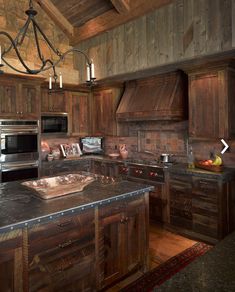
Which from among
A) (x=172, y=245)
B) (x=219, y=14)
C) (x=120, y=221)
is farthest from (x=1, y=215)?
(x=219, y=14)

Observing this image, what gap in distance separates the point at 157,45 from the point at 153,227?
2988 millimetres

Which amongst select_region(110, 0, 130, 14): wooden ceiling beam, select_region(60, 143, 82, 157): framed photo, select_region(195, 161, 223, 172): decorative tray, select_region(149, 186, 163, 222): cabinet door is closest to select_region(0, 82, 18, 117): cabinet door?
select_region(60, 143, 82, 157): framed photo

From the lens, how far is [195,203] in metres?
3.86

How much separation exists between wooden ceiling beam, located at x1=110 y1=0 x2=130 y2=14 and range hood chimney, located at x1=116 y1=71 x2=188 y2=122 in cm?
127

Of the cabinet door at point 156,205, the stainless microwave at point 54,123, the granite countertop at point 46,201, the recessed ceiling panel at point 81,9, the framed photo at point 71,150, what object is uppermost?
the recessed ceiling panel at point 81,9

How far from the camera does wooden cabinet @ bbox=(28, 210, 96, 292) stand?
2.00 meters

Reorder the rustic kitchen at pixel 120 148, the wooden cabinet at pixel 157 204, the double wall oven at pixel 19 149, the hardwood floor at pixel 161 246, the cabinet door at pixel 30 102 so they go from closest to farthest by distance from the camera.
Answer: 1. the rustic kitchen at pixel 120 148
2. the hardwood floor at pixel 161 246
3. the wooden cabinet at pixel 157 204
4. the double wall oven at pixel 19 149
5. the cabinet door at pixel 30 102

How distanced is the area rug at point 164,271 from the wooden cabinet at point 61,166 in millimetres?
2719

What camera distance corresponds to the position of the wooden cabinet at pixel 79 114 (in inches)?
234

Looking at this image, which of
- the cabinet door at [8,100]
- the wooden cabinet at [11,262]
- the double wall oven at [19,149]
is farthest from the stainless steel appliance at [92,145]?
the wooden cabinet at [11,262]

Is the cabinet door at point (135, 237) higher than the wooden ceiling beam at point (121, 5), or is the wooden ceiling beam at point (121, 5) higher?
the wooden ceiling beam at point (121, 5)

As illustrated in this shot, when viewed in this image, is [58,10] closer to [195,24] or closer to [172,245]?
[195,24]

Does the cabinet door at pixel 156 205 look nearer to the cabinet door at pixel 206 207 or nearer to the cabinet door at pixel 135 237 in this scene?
the cabinet door at pixel 206 207

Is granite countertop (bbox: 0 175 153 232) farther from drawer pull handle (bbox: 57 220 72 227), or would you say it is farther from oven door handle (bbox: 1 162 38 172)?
oven door handle (bbox: 1 162 38 172)
